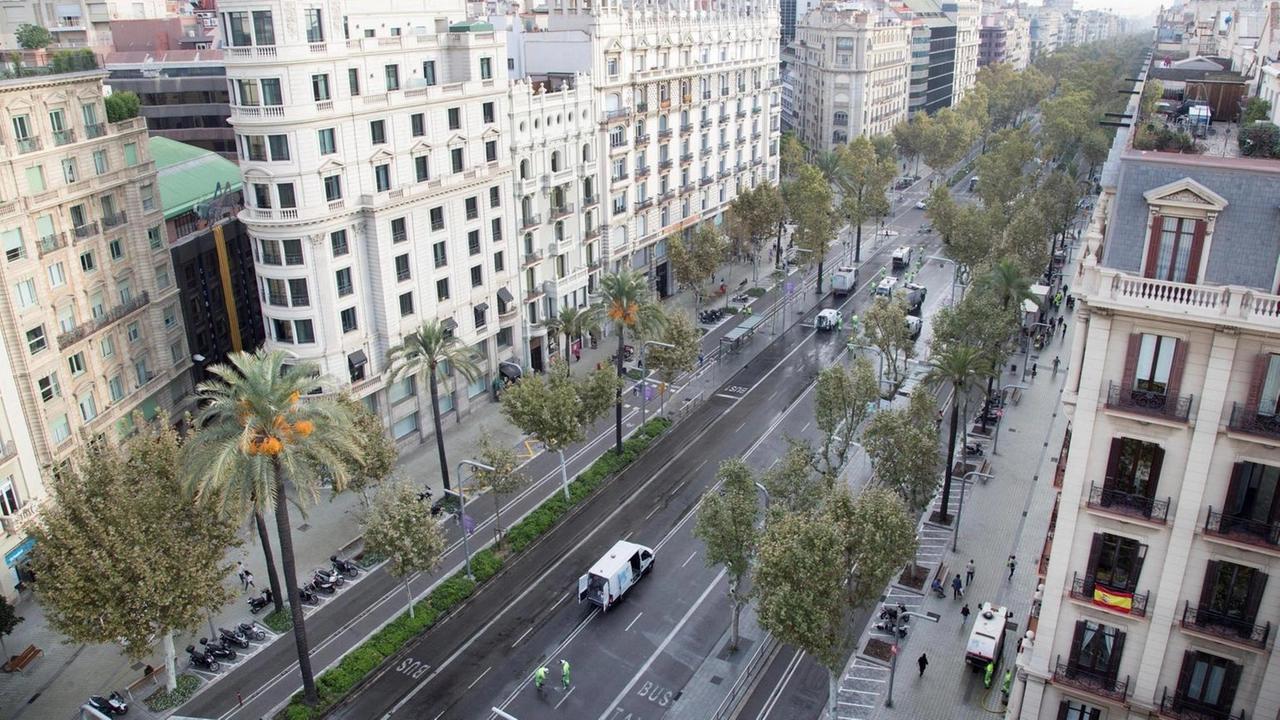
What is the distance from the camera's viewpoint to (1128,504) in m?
32.5

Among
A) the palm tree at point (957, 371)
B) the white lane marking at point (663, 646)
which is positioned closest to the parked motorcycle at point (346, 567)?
the white lane marking at point (663, 646)

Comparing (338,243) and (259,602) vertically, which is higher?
(338,243)

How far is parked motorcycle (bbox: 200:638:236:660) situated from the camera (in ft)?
168

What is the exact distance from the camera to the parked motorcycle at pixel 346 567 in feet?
192

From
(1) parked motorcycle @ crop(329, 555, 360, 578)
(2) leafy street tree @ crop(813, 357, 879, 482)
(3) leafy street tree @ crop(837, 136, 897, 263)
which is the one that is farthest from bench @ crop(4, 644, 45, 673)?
(3) leafy street tree @ crop(837, 136, 897, 263)

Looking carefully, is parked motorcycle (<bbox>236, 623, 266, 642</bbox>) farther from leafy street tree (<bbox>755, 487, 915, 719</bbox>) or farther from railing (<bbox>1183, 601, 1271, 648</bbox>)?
railing (<bbox>1183, 601, 1271, 648</bbox>)

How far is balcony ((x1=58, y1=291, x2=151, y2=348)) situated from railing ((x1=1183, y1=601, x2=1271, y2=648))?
210ft

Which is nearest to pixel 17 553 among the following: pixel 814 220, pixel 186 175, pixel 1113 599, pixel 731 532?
pixel 186 175

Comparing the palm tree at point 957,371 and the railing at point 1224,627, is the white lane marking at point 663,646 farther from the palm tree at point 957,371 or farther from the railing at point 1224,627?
the railing at point 1224,627

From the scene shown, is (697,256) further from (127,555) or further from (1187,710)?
(1187,710)

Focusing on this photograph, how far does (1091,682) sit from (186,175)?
7852 cm

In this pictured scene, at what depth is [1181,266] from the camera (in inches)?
1201

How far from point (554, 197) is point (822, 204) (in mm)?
34317

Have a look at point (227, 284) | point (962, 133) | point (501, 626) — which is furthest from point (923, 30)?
point (501, 626)
